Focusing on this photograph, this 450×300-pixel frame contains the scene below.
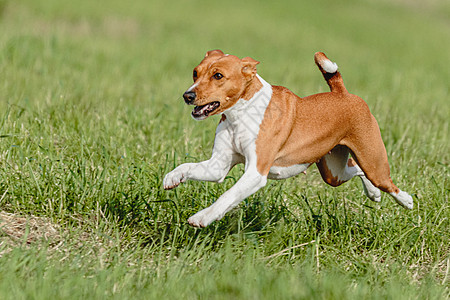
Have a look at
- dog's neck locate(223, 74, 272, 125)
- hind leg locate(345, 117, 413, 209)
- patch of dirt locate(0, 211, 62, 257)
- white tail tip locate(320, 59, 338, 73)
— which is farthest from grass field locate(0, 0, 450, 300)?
white tail tip locate(320, 59, 338, 73)

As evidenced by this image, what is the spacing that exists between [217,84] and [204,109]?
0.51ft

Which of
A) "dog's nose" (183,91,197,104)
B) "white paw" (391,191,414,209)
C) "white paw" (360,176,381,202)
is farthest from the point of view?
"white paw" (360,176,381,202)

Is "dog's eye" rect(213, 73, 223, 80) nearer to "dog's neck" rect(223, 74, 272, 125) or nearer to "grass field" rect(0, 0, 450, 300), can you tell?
"dog's neck" rect(223, 74, 272, 125)

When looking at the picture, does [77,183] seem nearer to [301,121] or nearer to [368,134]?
[301,121]

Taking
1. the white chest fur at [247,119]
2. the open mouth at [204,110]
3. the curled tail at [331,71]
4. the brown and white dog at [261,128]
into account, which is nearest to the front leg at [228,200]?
the brown and white dog at [261,128]

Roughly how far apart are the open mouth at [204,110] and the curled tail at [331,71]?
0.97 metres

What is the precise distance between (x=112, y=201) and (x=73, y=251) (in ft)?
1.77

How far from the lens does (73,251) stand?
12.0ft

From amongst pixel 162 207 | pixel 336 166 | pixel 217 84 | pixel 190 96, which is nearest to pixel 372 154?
pixel 336 166

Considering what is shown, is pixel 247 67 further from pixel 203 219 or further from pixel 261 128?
pixel 203 219

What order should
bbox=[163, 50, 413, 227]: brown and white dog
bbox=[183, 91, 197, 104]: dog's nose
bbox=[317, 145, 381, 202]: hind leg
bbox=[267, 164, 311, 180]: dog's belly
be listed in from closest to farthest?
bbox=[183, 91, 197, 104]: dog's nose
bbox=[163, 50, 413, 227]: brown and white dog
bbox=[267, 164, 311, 180]: dog's belly
bbox=[317, 145, 381, 202]: hind leg

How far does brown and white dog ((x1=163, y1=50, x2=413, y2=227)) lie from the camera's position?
3.17 meters

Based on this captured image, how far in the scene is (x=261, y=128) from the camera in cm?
334

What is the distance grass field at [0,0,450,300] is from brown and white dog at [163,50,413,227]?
53 centimetres
